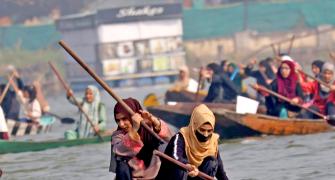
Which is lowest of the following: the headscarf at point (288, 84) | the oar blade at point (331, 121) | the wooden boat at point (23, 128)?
the wooden boat at point (23, 128)

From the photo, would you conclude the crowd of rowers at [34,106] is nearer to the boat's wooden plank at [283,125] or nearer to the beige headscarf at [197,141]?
the boat's wooden plank at [283,125]

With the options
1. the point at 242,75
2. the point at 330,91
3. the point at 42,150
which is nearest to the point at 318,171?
the point at 330,91

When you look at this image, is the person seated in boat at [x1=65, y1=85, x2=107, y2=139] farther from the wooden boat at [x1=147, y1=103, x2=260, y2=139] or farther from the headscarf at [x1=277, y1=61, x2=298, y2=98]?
the headscarf at [x1=277, y1=61, x2=298, y2=98]

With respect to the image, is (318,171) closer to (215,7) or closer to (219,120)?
(219,120)

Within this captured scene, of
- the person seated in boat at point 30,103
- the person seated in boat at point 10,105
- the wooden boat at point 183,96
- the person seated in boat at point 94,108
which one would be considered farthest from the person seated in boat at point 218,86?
the person seated in boat at point 10,105

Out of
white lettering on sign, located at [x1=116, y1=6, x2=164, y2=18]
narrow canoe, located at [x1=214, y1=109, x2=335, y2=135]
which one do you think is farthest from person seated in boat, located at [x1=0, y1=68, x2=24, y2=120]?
white lettering on sign, located at [x1=116, y1=6, x2=164, y2=18]

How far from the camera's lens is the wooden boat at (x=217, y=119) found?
20766 millimetres

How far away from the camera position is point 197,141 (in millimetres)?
10562

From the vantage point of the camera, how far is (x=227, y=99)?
2408 cm

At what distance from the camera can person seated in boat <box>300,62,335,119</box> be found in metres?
20.1

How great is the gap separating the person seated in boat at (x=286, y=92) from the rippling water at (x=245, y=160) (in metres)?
0.45

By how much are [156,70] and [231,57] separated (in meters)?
3.38

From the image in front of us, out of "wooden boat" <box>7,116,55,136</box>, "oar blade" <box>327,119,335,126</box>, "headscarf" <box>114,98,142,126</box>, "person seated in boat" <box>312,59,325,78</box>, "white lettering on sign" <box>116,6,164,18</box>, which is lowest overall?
"wooden boat" <box>7,116,55,136</box>

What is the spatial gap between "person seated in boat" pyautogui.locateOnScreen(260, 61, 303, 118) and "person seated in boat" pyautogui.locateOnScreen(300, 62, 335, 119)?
295 millimetres
